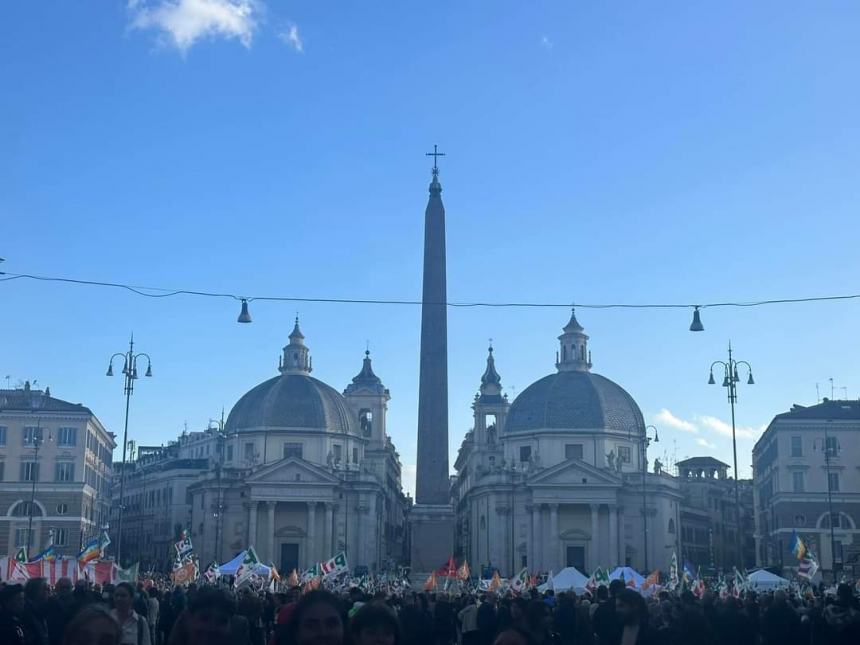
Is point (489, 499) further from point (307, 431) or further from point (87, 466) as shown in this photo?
point (87, 466)

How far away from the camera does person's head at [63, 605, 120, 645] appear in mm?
5320

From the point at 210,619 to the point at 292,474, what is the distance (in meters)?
82.1

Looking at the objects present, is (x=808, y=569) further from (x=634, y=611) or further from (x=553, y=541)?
(x=553, y=541)

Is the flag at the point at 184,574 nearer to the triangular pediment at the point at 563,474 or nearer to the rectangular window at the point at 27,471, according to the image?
the rectangular window at the point at 27,471

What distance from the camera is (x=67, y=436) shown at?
79062mm

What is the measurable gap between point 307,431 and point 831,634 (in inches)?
3179

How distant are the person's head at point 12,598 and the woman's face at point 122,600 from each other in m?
0.86

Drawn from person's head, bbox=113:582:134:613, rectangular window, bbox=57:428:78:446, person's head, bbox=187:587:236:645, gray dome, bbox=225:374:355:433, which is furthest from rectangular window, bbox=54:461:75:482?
person's head, bbox=187:587:236:645

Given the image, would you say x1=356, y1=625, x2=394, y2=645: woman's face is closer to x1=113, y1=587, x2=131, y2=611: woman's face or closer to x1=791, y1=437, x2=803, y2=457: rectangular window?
x1=113, y1=587, x2=131, y2=611: woman's face

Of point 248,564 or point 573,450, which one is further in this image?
point 573,450

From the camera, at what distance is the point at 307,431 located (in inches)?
3622

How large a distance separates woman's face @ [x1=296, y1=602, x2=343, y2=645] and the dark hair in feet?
2.02

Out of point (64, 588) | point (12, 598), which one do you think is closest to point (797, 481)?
point (64, 588)

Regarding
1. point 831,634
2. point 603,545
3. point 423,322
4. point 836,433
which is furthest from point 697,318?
point 603,545
